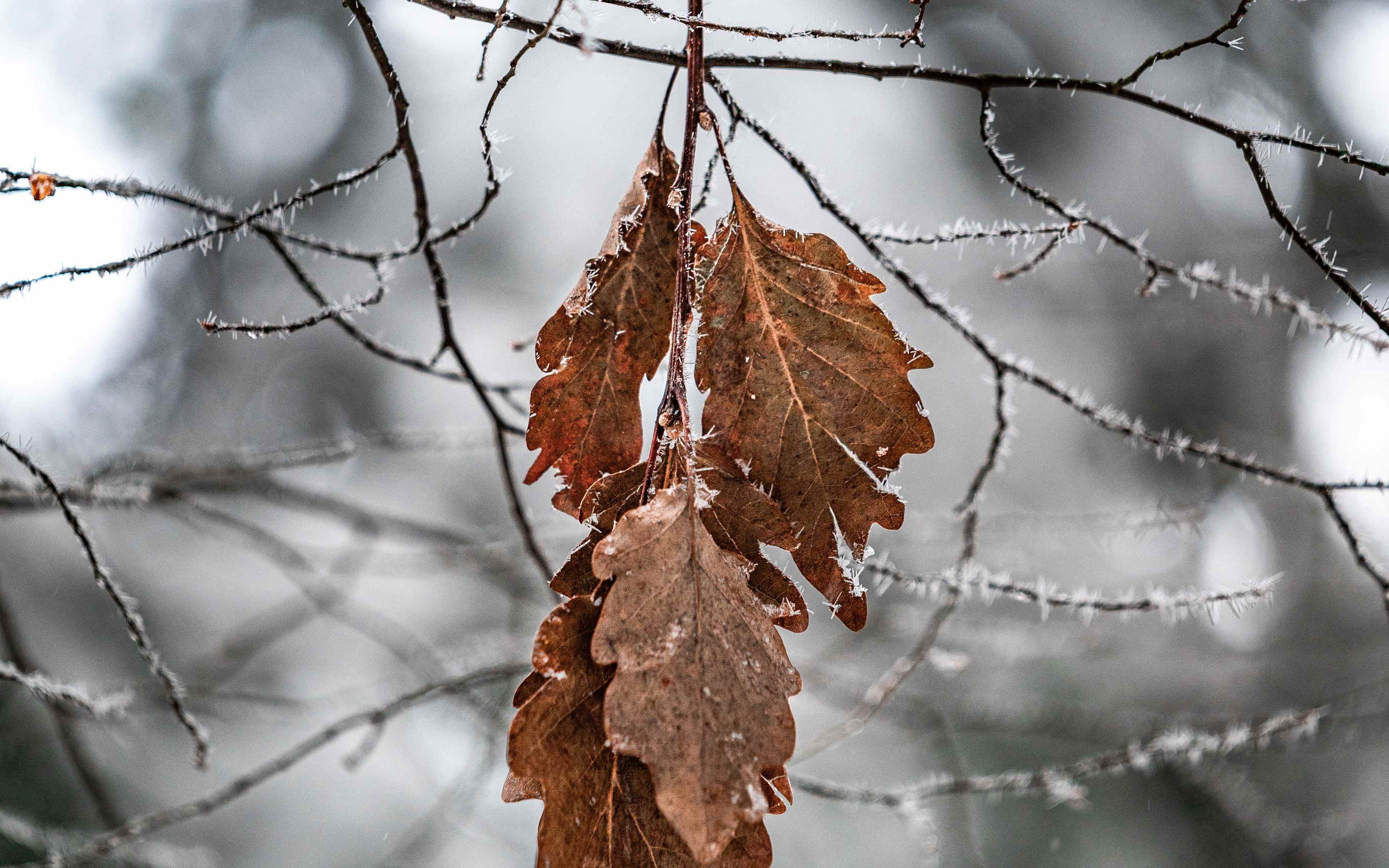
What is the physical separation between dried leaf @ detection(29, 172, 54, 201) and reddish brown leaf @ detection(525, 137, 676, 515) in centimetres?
27

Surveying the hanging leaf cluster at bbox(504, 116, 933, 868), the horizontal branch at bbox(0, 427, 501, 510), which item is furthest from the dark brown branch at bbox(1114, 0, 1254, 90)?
the horizontal branch at bbox(0, 427, 501, 510)

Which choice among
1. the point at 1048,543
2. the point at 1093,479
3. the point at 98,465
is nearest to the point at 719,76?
the point at 98,465

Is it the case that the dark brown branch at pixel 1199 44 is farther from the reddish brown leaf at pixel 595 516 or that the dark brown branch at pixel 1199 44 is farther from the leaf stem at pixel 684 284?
the reddish brown leaf at pixel 595 516

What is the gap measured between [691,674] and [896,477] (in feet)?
2.90

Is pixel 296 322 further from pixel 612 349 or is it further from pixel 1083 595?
pixel 1083 595

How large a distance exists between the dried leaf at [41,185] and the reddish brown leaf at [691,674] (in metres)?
0.35

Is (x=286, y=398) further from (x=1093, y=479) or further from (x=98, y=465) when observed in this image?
(x=1093, y=479)

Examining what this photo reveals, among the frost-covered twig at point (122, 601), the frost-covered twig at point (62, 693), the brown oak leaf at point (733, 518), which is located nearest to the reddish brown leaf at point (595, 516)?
the brown oak leaf at point (733, 518)

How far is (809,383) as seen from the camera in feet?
1.25

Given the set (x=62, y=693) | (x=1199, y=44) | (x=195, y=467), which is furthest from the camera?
(x=195, y=467)

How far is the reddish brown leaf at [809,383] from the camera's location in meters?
0.38

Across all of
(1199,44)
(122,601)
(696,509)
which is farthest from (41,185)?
(1199,44)

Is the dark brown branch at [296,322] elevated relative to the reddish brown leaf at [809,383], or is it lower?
elevated

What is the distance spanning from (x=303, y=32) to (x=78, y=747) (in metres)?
1.79
